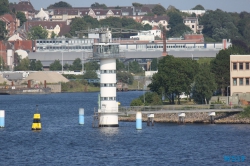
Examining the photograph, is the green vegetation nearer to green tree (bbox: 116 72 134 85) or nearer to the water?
the water

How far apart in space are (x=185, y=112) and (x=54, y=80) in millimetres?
99352

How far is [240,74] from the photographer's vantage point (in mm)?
94875

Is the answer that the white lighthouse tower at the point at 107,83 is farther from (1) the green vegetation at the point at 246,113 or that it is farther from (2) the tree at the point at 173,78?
(2) the tree at the point at 173,78

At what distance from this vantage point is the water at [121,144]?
203ft

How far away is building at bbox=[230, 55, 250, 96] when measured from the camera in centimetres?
9475

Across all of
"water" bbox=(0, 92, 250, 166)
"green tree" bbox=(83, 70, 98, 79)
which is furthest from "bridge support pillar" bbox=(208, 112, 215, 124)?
"green tree" bbox=(83, 70, 98, 79)

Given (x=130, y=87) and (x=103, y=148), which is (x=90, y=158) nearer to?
(x=103, y=148)

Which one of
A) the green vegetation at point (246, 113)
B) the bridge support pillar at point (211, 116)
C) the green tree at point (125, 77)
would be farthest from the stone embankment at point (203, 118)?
the green tree at point (125, 77)

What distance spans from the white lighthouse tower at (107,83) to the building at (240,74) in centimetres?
2003

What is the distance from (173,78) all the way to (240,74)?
275 inches

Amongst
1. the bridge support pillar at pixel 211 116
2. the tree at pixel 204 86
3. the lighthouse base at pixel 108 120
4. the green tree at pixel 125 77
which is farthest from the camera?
the green tree at pixel 125 77

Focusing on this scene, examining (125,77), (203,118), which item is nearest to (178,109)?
(203,118)

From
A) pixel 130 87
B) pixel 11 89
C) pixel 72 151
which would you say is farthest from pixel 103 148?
pixel 130 87

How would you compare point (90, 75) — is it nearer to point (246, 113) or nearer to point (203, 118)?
point (203, 118)
